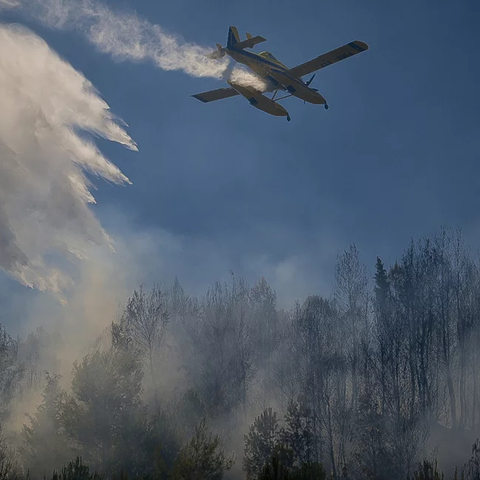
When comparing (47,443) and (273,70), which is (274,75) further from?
(47,443)

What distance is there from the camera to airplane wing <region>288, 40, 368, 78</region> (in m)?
30.5

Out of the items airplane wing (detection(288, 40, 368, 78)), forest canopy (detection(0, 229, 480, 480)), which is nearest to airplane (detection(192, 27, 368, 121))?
airplane wing (detection(288, 40, 368, 78))

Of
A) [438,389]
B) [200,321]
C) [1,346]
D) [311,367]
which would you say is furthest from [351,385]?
[1,346]

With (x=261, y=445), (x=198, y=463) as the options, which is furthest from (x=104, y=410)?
(x=261, y=445)

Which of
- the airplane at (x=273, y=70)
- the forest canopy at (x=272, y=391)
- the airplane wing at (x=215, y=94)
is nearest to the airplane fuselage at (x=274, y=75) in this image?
the airplane at (x=273, y=70)

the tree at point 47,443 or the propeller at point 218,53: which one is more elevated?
the propeller at point 218,53

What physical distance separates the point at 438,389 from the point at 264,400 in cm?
1800

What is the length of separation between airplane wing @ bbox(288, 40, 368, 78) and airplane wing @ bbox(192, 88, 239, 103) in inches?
167

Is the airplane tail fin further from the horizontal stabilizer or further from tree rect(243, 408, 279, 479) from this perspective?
tree rect(243, 408, 279, 479)

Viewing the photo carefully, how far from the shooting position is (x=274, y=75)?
30734mm

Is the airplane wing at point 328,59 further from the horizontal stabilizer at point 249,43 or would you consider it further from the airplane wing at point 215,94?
the airplane wing at point 215,94

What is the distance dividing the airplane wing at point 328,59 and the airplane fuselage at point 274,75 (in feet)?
1.64

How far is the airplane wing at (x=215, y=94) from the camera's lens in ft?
109

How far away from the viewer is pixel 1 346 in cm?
4447
